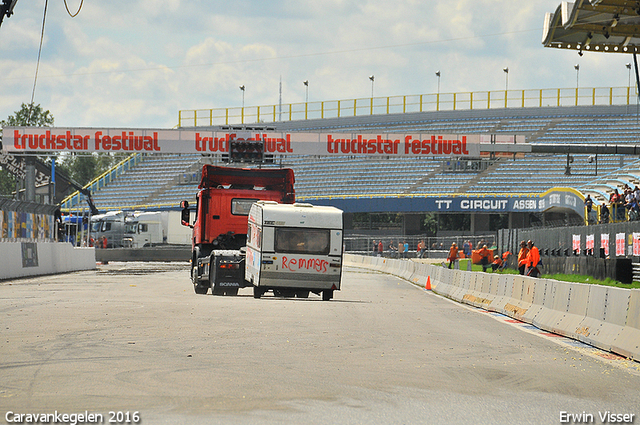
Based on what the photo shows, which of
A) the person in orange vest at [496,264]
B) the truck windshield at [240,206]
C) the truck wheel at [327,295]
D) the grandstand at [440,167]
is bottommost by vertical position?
the person in orange vest at [496,264]

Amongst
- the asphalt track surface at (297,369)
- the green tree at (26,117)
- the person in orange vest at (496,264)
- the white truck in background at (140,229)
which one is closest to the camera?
the asphalt track surface at (297,369)

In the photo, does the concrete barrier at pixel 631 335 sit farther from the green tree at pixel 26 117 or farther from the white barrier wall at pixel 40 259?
the green tree at pixel 26 117

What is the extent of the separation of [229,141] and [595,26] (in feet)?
80.5

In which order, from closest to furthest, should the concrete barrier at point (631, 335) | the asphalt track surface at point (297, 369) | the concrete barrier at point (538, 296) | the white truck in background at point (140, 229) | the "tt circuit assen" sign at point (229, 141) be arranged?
the asphalt track surface at point (297, 369), the concrete barrier at point (631, 335), the concrete barrier at point (538, 296), the "tt circuit assen" sign at point (229, 141), the white truck in background at point (140, 229)

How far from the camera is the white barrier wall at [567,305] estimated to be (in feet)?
38.5

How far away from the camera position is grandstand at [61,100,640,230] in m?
65.7

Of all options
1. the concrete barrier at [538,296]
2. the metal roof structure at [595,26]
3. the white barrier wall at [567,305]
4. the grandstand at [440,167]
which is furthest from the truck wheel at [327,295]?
the grandstand at [440,167]

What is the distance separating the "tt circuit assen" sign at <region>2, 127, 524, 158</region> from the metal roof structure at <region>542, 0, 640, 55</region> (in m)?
22.0

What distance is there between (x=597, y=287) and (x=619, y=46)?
1022 cm

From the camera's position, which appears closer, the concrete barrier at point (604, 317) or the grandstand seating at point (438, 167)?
the concrete barrier at point (604, 317)

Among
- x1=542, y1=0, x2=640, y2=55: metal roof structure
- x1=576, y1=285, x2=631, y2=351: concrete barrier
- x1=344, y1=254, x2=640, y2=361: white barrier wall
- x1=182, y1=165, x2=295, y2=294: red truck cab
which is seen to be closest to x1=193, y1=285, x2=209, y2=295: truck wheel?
x1=182, y1=165, x2=295, y2=294: red truck cab

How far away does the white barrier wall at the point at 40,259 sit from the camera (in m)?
29.2

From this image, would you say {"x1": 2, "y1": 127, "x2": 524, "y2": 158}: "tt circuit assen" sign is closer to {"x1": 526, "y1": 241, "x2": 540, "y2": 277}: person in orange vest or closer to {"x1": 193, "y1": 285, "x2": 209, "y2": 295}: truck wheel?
{"x1": 526, "y1": 241, "x2": 540, "y2": 277}: person in orange vest

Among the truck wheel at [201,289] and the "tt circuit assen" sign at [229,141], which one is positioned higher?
the "tt circuit assen" sign at [229,141]
